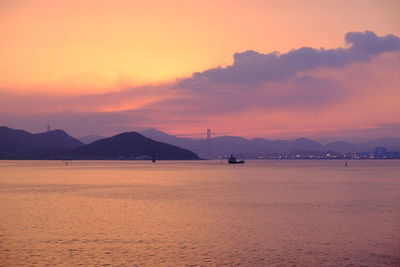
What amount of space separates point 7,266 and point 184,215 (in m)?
27.6

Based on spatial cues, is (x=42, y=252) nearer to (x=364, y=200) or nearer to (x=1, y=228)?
(x=1, y=228)

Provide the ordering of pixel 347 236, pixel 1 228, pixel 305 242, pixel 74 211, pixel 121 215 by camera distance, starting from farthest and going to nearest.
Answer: pixel 74 211 → pixel 121 215 → pixel 1 228 → pixel 347 236 → pixel 305 242

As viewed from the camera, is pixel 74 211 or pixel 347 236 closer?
pixel 347 236

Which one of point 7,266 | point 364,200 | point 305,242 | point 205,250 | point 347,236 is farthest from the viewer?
point 364,200

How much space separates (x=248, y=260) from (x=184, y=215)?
24.1 m

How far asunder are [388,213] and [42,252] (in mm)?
40488

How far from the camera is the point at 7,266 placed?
29.6 metres

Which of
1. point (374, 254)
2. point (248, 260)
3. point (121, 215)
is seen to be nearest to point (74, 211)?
point (121, 215)

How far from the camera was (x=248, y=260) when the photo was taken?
104 ft

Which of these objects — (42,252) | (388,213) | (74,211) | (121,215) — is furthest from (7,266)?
(388,213)

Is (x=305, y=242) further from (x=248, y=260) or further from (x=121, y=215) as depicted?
(x=121, y=215)

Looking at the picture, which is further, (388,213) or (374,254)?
(388,213)

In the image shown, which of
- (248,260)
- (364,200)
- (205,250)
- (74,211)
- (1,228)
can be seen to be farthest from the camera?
(364,200)

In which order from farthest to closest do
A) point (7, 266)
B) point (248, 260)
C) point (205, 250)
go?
1. point (205, 250)
2. point (248, 260)
3. point (7, 266)
